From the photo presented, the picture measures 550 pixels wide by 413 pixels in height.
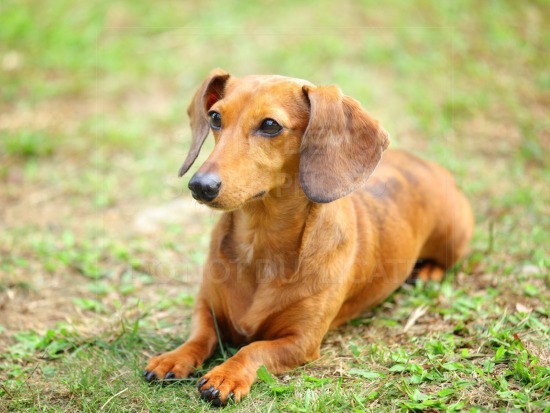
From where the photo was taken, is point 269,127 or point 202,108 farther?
point 202,108

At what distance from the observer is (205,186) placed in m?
2.87

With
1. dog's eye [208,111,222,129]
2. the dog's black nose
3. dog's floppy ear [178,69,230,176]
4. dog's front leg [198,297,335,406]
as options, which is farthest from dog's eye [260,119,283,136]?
dog's front leg [198,297,335,406]

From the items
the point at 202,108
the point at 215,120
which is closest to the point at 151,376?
the point at 215,120

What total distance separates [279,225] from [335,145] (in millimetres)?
544

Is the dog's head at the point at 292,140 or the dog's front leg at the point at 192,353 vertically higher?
the dog's head at the point at 292,140

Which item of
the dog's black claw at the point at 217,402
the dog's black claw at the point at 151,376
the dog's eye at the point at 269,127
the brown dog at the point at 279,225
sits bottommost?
the dog's black claw at the point at 217,402

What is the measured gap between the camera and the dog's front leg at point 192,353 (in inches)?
126

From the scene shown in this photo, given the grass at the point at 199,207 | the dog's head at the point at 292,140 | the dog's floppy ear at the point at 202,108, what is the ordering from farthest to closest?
the dog's floppy ear at the point at 202,108, the grass at the point at 199,207, the dog's head at the point at 292,140

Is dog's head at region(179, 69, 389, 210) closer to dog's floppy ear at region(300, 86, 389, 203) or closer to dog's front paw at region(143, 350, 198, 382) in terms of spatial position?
dog's floppy ear at region(300, 86, 389, 203)

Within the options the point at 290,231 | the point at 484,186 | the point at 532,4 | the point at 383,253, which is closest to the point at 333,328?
the point at 383,253

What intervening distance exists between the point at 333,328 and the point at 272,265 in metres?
0.72

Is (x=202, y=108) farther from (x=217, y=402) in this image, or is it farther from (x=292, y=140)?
(x=217, y=402)

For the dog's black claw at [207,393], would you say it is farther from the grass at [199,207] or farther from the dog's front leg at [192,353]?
the dog's front leg at [192,353]

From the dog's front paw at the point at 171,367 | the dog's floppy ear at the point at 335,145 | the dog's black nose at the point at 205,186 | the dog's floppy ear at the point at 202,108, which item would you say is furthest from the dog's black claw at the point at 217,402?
the dog's floppy ear at the point at 202,108
